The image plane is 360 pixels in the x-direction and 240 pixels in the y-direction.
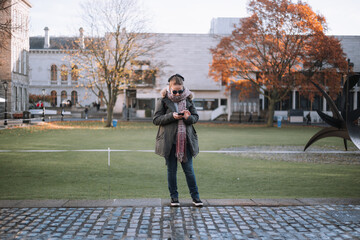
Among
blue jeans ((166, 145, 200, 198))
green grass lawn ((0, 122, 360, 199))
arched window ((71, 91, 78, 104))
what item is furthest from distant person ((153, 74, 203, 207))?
arched window ((71, 91, 78, 104))

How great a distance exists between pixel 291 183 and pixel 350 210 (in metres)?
2.77

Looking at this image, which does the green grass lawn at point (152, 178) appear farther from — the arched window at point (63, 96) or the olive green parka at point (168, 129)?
the arched window at point (63, 96)

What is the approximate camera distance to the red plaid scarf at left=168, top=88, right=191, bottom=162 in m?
5.79

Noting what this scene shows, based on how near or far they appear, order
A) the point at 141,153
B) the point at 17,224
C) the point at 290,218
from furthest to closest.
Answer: the point at 141,153 → the point at 290,218 → the point at 17,224

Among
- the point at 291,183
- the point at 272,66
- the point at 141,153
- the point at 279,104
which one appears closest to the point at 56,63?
the point at 279,104

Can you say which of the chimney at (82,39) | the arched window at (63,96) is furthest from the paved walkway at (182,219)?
the arched window at (63,96)

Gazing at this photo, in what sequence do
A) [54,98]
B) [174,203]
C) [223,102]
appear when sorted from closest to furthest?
[174,203] → [223,102] → [54,98]

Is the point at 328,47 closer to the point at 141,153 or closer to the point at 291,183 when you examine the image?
the point at 141,153

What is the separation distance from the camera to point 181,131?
581cm

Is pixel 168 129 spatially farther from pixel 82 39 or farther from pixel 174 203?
pixel 82 39

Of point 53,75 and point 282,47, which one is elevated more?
point 53,75

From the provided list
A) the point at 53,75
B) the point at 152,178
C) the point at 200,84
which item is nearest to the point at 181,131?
the point at 152,178

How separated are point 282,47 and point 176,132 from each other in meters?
30.2

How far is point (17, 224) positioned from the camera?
492 centimetres
